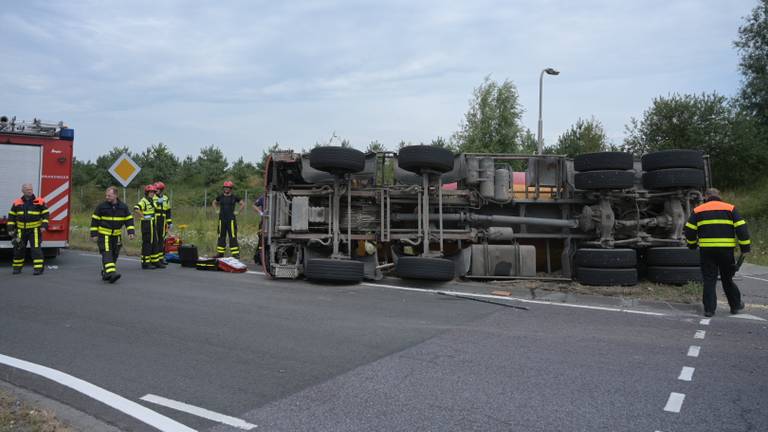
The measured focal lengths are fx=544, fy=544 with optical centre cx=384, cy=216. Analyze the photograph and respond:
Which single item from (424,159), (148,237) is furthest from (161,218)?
(424,159)

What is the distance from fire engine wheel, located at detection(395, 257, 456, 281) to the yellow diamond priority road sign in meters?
8.19

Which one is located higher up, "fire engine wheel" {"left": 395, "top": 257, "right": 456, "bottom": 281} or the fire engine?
the fire engine

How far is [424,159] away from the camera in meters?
8.27

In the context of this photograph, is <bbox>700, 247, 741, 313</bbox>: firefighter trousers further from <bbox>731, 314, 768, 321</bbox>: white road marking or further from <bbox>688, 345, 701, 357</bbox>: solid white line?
<bbox>688, 345, 701, 357</bbox>: solid white line

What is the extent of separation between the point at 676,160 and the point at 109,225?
29.9 ft

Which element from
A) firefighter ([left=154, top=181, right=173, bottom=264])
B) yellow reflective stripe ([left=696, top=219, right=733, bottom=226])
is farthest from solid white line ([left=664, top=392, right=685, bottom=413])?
firefighter ([left=154, top=181, right=173, bottom=264])

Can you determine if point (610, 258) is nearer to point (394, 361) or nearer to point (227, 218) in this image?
point (394, 361)

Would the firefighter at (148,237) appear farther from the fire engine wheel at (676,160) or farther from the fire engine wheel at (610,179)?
the fire engine wheel at (676,160)

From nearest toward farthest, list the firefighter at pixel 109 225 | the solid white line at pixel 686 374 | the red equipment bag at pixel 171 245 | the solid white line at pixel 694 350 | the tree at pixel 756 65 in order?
the solid white line at pixel 686 374 < the solid white line at pixel 694 350 < the firefighter at pixel 109 225 < the red equipment bag at pixel 171 245 < the tree at pixel 756 65

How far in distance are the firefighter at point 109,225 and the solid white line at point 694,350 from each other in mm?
8010

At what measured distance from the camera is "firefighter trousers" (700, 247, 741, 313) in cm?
625

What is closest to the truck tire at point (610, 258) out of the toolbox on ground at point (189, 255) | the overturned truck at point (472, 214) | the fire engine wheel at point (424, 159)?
the overturned truck at point (472, 214)

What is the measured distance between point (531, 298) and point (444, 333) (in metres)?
2.45

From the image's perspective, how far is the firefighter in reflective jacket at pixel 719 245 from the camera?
20.7 feet
